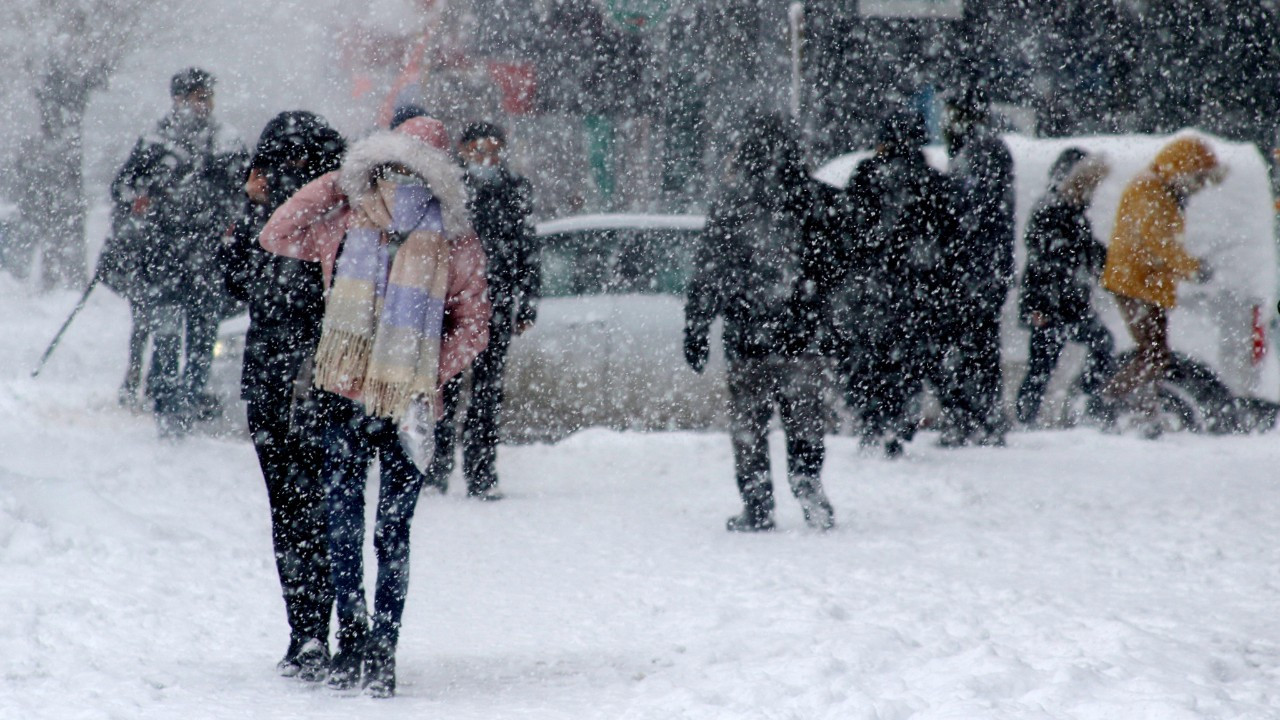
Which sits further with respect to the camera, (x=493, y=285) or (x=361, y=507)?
(x=493, y=285)

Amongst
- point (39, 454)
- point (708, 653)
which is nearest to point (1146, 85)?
point (39, 454)

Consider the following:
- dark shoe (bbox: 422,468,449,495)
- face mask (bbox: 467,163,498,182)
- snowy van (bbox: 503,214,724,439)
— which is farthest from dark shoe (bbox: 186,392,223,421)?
face mask (bbox: 467,163,498,182)

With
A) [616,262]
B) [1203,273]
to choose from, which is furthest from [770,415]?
[1203,273]

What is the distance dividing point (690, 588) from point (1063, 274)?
4.79 m

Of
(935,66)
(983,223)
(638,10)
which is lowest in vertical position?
(983,223)

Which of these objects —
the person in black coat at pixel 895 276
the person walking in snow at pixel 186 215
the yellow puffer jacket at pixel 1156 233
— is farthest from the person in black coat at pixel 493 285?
the yellow puffer jacket at pixel 1156 233

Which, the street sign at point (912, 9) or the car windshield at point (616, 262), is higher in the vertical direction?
the street sign at point (912, 9)

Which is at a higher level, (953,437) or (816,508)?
(953,437)

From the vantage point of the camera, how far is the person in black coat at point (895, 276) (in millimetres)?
8828

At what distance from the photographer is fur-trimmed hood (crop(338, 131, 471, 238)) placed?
4246mm

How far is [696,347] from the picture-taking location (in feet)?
23.2

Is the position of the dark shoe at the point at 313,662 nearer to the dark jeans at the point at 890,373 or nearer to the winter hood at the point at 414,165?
the winter hood at the point at 414,165

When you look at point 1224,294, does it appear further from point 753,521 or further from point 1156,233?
point 753,521

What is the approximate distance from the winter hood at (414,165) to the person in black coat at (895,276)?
463cm
